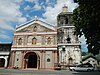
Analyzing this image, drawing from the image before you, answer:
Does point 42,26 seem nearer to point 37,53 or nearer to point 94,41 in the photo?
point 37,53

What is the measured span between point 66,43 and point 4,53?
17086 millimetres

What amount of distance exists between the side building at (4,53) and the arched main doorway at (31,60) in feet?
21.3

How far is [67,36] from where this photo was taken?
46.5 metres

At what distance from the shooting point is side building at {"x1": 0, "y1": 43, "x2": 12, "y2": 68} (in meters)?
46.9

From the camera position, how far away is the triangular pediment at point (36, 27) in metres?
44.1

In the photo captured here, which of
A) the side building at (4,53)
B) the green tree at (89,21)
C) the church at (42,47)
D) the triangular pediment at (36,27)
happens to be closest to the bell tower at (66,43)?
the church at (42,47)

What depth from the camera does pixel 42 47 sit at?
4256 cm

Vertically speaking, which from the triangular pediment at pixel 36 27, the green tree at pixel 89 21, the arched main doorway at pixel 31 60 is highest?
the triangular pediment at pixel 36 27

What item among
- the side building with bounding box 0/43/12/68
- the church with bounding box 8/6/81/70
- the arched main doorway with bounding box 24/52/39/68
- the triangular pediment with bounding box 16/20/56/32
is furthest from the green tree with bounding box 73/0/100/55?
the side building with bounding box 0/43/12/68

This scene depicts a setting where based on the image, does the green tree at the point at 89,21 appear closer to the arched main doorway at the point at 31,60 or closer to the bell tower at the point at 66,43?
the bell tower at the point at 66,43

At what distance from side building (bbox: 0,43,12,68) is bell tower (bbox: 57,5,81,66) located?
46.4ft

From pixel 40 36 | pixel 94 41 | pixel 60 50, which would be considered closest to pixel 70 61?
pixel 60 50

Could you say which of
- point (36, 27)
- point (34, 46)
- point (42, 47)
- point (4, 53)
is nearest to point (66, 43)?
point (42, 47)

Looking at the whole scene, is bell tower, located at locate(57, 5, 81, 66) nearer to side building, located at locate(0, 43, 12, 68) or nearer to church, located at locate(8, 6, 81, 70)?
church, located at locate(8, 6, 81, 70)
